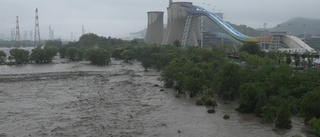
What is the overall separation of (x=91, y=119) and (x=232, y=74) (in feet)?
20.5

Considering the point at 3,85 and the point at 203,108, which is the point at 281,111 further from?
the point at 3,85

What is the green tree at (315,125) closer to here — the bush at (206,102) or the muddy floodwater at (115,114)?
the muddy floodwater at (115,114)

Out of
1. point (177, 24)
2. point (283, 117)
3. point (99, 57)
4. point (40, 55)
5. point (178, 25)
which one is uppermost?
point (177, 24)

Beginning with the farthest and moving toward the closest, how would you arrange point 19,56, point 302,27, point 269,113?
point 302,27 < point 19,56 < point 269,113

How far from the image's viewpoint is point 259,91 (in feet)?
39.2

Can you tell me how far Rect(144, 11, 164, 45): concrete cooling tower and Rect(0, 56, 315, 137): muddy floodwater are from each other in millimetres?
24984

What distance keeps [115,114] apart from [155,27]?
32.8 meters

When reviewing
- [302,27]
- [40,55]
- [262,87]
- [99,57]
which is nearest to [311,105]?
[262,87]

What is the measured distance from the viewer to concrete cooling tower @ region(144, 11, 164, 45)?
4350 centimetres

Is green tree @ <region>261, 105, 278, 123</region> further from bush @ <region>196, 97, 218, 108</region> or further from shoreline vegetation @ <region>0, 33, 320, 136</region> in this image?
bush @ <region>196, 97, 218, 108</region>

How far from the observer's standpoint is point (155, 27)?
44.5m

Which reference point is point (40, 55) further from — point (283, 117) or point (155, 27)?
point (283, 117)

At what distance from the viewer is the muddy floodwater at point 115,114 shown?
10.4m

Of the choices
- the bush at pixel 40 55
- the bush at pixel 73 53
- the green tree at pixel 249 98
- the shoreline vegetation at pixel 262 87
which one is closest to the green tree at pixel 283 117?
the shoreline vegetation at pixel 262 87
